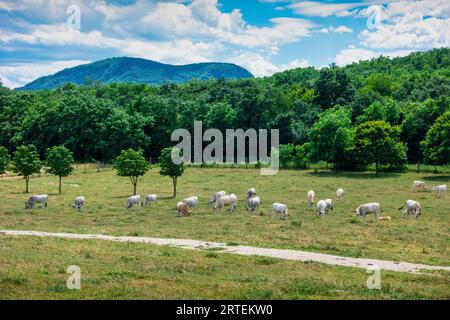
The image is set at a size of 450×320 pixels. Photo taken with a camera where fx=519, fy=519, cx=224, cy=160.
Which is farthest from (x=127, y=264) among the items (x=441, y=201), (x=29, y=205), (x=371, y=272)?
(x=441, y=201)

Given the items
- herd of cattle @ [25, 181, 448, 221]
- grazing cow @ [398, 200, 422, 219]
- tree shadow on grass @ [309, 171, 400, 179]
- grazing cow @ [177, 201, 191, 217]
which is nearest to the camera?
herd of cattle @ [25, 181, 448, 221]

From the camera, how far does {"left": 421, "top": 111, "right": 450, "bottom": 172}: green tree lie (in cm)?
6994

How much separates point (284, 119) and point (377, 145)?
24.0 m

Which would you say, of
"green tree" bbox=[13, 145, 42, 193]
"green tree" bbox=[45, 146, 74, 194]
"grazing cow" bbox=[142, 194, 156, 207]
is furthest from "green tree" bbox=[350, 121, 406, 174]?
"green tree" bbox=[13, 145, 42, 193]

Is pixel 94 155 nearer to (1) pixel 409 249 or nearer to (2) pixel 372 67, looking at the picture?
(1) pixel 409 249

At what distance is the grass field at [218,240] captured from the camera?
1727cm

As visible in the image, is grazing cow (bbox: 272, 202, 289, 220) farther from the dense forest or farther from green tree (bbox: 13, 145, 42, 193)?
the dense forest

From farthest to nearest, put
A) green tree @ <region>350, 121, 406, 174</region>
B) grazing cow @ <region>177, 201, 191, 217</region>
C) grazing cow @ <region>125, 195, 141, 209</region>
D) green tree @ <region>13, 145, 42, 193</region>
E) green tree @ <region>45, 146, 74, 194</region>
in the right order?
green tree @ <region>350, 121, 406, 174</region>
green tree @ <region>13, 145, 42, 193</region>
green tree @ <region>45, 146, 74, 194</region>
grazing cow @ <region>125, 195, 141, 209</region>
grazing cow @ <region>177, 201, 191, 217</region>

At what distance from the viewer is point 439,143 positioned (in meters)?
71.6

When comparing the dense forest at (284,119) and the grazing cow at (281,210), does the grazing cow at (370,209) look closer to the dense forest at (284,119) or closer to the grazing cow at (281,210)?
the grazing cow at (281,210)

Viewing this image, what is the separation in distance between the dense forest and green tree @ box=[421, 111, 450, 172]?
130mm

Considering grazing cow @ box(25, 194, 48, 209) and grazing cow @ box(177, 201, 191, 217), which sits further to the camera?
grazing cow @ box(25, 194, 48, 209)

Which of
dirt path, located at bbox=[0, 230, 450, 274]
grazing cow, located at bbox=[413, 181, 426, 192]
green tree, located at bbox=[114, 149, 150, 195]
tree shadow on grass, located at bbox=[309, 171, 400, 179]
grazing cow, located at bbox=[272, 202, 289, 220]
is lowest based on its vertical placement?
dirt path, located at bbox=[0, 230, 450, 274]

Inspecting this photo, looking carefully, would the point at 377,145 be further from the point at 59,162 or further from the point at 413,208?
the point at 59,162
